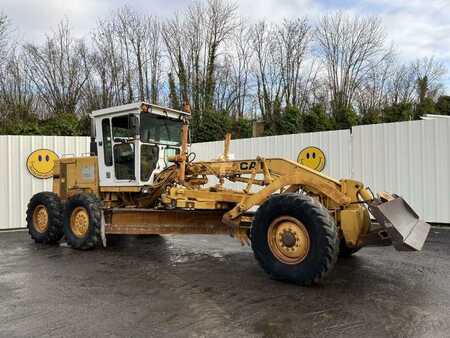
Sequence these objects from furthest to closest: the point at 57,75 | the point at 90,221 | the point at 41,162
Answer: the point at 57,75
the point at 41,162
the point at 90,221

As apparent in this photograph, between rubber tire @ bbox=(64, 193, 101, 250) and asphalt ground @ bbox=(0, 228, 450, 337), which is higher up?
rubber tire @ bbox=(64, 193, 101, 250)

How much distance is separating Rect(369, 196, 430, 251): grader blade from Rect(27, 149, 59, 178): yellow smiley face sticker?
31.7 feet

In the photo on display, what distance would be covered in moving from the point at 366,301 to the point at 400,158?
6653 millimetres

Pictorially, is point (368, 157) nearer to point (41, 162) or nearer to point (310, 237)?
point (310, 237)

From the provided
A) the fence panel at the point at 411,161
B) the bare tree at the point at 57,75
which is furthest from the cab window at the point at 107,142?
the bare tree at the point at 57,75

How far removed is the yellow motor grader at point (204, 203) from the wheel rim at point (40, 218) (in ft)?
0.07

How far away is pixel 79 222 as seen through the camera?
318 inches

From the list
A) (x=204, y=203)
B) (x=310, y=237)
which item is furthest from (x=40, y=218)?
(x=310, y=237)

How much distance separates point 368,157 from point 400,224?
6.00 metres

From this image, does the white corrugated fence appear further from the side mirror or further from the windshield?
the side mirror

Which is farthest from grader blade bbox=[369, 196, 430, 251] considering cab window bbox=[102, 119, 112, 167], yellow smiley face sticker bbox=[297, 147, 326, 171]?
yellow smiley face sticker bbox=[297, 147, 326, 171]

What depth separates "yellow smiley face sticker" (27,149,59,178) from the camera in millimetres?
11734

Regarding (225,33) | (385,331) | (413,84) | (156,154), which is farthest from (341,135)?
(413,84)

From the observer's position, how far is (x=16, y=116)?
20938 millimetres
